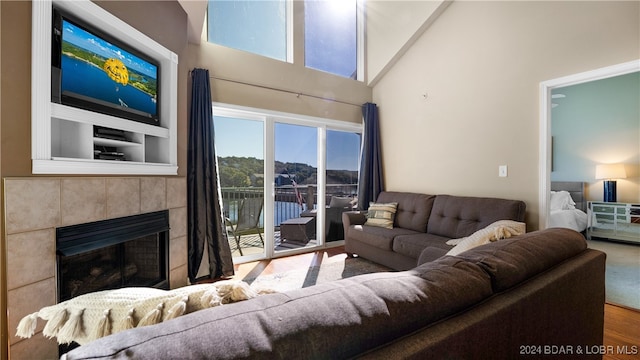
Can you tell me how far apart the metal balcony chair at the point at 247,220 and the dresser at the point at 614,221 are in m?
5.00

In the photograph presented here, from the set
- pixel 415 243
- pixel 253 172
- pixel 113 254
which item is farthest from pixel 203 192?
pixel 415 243

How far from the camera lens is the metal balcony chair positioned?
11.5 ft

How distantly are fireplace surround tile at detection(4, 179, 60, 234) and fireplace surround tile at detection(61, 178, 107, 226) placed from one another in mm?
46

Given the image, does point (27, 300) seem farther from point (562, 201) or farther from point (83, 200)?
point (562, 201)

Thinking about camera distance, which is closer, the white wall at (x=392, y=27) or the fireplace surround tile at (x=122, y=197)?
A: the fireplace surround tile at (x=122, y=197)

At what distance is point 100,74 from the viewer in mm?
A: 2035

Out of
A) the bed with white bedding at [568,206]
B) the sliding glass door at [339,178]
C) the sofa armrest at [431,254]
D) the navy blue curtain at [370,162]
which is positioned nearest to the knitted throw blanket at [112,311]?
the sofa armrest at [431,254]

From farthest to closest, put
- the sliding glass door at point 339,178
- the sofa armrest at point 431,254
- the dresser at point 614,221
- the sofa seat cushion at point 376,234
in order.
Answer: the sliding glass door at point 339,178 → the dresser at point 614,221 → the sofa seat cushion at point 376,234 → the sofa armrest at point 431,254

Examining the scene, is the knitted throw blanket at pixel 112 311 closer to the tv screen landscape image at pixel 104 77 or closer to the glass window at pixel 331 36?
the tv screen landscape image at pixel 104 77

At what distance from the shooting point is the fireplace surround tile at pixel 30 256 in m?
1.51

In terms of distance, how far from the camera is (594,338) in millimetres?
1320

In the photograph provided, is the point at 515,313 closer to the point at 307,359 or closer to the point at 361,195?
the point at 307,359

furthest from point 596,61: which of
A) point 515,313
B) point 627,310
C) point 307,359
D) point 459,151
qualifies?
point 307,359

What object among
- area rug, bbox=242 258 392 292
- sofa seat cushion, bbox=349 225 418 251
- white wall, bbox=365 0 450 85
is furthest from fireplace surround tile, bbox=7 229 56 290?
white wall, bbox=365 0 450 85
